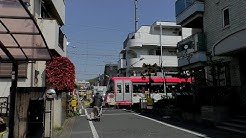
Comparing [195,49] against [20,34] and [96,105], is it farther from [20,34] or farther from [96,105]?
[20,34]

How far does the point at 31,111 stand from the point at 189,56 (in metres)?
13.8

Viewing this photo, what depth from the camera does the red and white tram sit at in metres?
31.4

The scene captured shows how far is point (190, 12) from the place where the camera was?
21.0 meters

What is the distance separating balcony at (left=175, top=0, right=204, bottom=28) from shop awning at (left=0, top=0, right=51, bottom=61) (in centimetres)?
1384

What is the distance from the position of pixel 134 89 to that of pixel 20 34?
80.9 ft

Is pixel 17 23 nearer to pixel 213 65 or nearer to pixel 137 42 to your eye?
pixel 213 65

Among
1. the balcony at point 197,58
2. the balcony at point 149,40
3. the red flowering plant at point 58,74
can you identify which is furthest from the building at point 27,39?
the balcony at point 149,40

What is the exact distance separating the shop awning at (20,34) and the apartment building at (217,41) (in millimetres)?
8593

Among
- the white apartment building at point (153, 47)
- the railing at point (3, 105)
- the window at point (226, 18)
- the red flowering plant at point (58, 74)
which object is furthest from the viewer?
the white apartment building at point (153, 47)

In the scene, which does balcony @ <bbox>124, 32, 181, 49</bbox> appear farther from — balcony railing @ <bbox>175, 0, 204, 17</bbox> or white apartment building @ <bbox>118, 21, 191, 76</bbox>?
balcony railing @ <bbox>175, 0, 204, 17</bbox>

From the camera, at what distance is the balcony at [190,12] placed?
2050cm

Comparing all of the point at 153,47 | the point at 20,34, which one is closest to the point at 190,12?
the point at 20,34

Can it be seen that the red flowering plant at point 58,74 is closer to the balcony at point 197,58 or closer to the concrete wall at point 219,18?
the concrete wall at point 219,18

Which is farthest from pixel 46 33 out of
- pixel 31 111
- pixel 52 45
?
pixel 31 111
